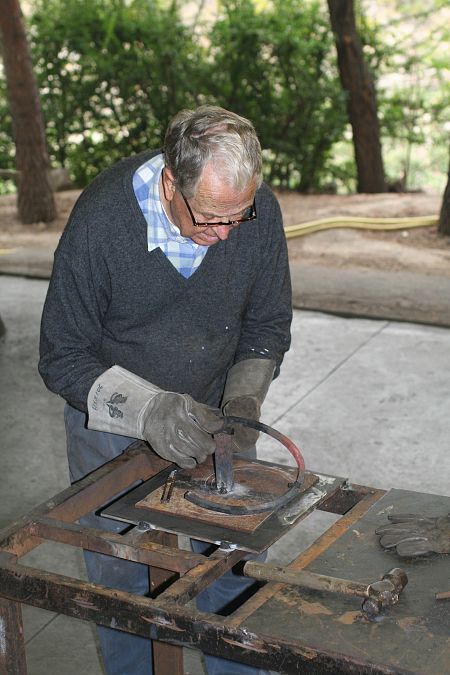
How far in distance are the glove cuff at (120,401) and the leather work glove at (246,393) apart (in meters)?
0.24

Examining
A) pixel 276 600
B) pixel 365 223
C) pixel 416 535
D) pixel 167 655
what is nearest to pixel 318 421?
pixel 167 655

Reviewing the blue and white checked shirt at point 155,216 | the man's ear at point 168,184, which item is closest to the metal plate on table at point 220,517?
the blue and white checked shirt at point 155,216

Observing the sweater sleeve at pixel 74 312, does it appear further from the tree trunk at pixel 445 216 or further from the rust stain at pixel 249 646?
the tree trunk at pixel 445 216

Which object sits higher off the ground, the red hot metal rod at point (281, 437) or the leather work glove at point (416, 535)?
the red hot metal rod at point (281, 437)

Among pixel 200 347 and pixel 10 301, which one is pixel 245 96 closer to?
pixel 10 301

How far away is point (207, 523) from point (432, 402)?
2.94 meters

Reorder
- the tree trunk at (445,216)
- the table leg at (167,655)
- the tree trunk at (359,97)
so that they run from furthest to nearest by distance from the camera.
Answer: the tree trunk at (359,97)
the tree trunk at (445,216)
the table leg at (167,655)

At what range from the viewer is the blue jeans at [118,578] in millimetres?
2619

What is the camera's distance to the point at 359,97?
10.0m

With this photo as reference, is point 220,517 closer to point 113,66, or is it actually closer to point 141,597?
point 141,597

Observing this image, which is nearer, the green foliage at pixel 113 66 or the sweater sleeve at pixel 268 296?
the sweater sleeve at pixel 268 296

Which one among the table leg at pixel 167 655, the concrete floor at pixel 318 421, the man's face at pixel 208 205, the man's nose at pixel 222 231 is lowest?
the concrete floor at pixel 318 421

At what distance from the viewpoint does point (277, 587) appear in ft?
6.33

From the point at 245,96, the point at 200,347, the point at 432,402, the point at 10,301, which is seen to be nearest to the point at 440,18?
the point at 245,96
